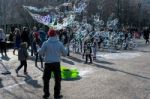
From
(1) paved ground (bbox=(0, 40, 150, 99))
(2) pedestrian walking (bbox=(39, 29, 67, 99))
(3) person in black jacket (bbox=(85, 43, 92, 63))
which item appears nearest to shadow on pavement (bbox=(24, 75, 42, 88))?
(1) paved ground (bbox=(0, 40, 150, 99))

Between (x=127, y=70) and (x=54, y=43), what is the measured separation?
6735 millimetres

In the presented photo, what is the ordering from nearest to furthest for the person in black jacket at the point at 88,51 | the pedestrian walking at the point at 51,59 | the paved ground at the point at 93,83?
the pedestrian walking at the point at 51,59 → the paved ground at the point at 93,83 → the person in black jacket at the point at 88,51

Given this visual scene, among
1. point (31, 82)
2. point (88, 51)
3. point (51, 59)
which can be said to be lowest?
point (31, 82)

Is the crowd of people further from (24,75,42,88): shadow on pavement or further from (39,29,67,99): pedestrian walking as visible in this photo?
(24,75,42,88): shadow on pavement

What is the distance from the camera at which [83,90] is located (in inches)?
479

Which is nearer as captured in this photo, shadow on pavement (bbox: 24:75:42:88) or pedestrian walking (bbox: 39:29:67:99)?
pedestrian walking (bbox: 39:29:67:99)

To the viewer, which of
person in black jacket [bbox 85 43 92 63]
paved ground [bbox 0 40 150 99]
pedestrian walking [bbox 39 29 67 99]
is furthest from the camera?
person in black jacket [bbox 85 43 92 63]

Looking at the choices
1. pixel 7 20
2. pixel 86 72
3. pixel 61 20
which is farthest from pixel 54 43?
pixel 7 20

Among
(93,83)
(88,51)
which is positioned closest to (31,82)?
(93,83)

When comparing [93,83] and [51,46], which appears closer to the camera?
[51,46]

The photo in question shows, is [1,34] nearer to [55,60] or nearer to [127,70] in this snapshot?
[127,70]

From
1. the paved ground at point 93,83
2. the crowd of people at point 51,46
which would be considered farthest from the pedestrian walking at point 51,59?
the paved ground at point 93,83

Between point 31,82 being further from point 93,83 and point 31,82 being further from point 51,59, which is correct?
point 51,59

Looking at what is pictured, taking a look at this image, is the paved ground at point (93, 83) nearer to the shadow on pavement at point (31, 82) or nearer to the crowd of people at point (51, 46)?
the shadow on pavement at point (31, 82)
